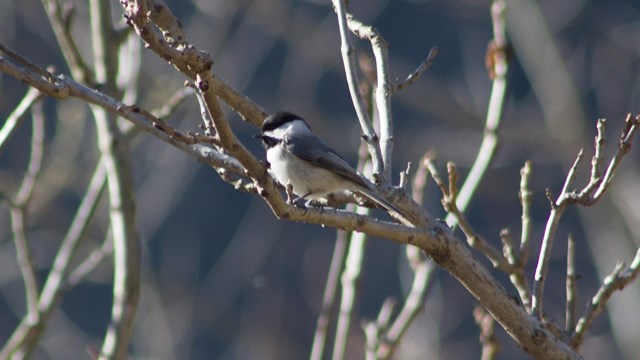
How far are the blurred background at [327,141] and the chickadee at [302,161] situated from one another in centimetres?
217

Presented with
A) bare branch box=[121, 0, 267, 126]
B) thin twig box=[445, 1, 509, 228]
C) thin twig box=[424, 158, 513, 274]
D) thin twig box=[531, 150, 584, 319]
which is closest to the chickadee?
thin twig box=[445, 1, 509, 228]

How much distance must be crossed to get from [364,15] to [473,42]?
1.52 meters

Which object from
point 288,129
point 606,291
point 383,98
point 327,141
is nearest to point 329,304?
point 288,129

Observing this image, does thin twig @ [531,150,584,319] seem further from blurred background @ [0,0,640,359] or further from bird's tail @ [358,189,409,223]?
blurred background @ [0,0,640,359]

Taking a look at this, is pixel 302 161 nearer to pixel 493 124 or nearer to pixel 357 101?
pixel 493 124

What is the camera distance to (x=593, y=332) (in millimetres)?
7617

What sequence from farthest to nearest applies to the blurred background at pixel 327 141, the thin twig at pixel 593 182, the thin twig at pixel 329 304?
the blurred background at pixel 327 141 → the thin twig at pixel 329 304 → the thin twig at pixel 593 182

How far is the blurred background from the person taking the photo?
658 centimetres

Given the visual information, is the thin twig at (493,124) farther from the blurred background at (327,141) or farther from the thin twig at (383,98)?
the blurred background at (327,141)

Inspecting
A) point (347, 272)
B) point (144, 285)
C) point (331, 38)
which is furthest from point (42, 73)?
point (331, 38)

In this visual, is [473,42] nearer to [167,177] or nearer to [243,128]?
[243,128]

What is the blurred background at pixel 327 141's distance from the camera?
6582mm

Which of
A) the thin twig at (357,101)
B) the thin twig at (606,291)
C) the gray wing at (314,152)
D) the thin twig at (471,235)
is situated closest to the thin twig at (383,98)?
the thin twig at (357,101)

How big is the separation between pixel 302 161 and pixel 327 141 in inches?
140
